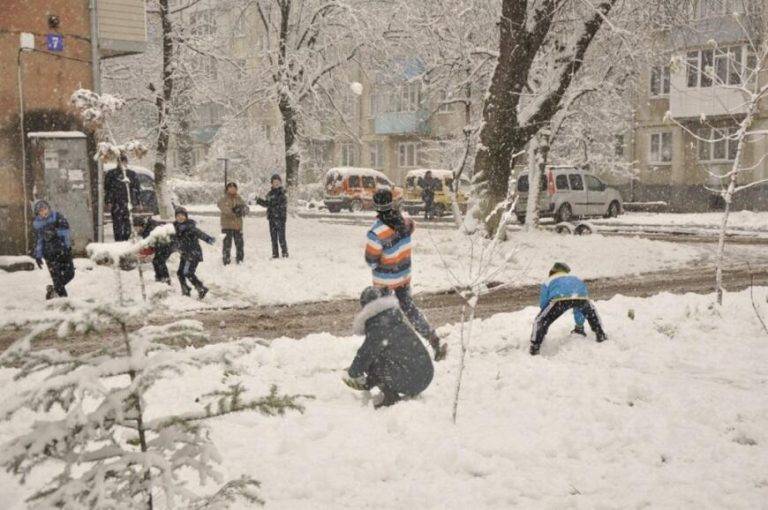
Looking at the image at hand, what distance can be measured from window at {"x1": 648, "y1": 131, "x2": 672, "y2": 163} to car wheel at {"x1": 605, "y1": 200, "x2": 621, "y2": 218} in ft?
29.4

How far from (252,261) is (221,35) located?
587 inches

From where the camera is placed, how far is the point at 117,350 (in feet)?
9.14

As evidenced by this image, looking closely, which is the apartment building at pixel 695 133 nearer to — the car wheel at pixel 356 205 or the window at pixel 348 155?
the car wheel at pixel 356 205

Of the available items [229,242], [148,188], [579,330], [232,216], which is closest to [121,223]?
[229,242]

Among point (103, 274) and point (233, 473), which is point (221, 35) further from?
point (233, 473)

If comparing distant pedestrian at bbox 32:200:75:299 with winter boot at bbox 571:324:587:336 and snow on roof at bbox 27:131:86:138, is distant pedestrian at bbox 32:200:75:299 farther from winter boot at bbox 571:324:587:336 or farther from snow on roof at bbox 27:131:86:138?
winter boot at bbox 571:324:587:336

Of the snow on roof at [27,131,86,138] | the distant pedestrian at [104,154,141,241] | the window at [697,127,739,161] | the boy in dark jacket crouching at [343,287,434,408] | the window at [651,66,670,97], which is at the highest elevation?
the window at [651,66,670,97]

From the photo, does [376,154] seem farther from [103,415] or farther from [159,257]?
[103,415]

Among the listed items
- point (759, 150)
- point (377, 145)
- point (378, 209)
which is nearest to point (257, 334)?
point (378, 209)

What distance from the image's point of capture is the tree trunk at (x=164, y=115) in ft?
72.7

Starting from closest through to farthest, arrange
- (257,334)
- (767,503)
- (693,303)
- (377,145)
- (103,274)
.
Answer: (767,503), (257,334), (693,303), (103,274), (377,145)

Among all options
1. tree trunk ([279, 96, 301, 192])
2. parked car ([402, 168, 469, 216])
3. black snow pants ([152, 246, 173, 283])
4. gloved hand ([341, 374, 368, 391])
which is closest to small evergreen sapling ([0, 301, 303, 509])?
gloved hand ([341, 374, 368, 391])

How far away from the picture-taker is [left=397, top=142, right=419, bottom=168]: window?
47.8m

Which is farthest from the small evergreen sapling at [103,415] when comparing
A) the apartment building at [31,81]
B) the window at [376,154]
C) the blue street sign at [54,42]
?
the window at [376,154]
